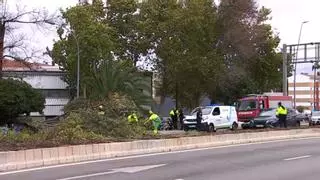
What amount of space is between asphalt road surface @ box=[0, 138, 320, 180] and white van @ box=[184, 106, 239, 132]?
17.6 meters

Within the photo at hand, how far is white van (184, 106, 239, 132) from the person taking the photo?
127 ft

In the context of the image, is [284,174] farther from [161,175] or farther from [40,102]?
[40,102]

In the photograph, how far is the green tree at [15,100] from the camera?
116ft

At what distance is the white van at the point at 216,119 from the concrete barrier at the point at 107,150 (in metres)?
11.2

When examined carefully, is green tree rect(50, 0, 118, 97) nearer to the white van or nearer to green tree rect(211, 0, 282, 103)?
green tree rect(211, 0, 282, 103)

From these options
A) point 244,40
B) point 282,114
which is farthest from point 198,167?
point 244,40

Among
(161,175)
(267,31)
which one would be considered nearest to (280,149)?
(161,175)

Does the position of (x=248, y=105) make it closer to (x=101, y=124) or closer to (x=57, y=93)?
(x=101, y=124)

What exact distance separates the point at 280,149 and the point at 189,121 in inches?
729

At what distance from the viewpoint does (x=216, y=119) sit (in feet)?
129

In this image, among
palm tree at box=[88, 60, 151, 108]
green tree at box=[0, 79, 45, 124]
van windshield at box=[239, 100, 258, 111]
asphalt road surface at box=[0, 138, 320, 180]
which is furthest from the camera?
van windshield at box=[239, 100, 258, 111]

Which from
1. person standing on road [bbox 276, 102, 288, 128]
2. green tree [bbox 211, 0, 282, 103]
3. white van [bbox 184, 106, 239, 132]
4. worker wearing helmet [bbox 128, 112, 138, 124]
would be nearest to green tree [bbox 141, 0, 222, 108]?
green tree [bbox 211, 0, 282, 103]

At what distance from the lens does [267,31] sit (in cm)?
5816

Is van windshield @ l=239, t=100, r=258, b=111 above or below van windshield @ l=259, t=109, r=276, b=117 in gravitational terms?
above
